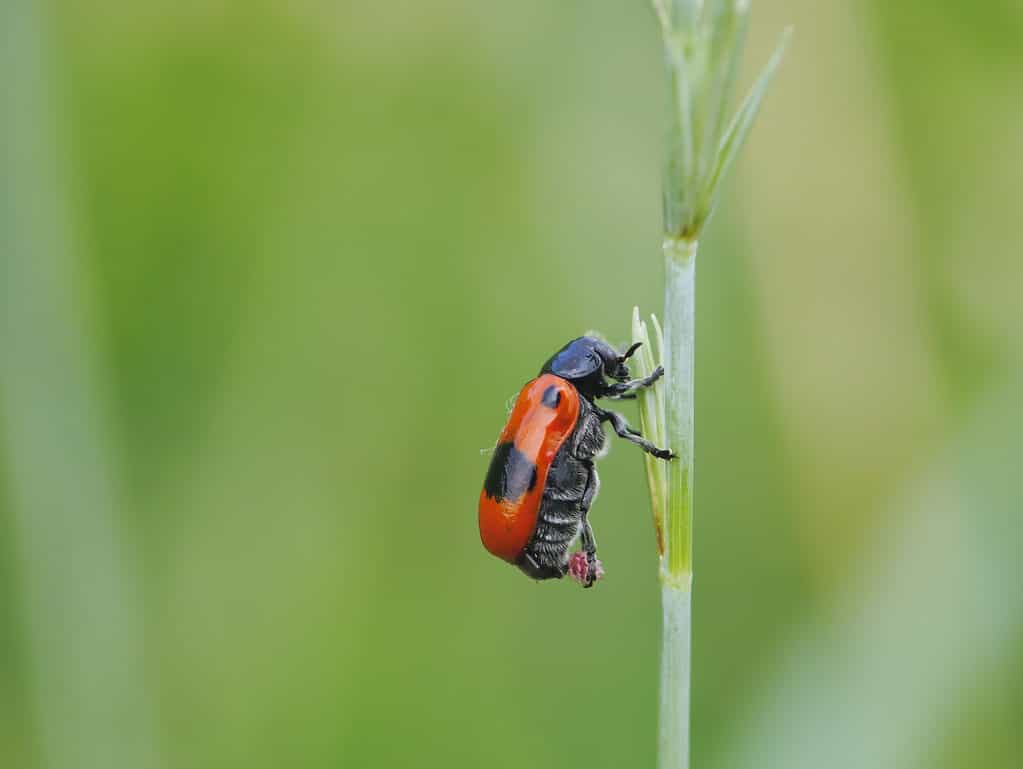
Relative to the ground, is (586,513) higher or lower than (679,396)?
lower

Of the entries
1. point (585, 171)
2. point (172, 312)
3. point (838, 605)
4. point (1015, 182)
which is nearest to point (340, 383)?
point (172, 312)

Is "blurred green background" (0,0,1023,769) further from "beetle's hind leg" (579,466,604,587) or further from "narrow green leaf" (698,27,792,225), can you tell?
"narrow green leaf" (698,27,792,225)

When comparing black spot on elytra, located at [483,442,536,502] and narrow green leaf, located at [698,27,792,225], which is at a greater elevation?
narrow green leaf, located at [698,27,792,225]

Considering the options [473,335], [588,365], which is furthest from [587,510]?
[473,335]

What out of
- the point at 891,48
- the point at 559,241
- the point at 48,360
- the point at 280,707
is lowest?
the point at 280,707

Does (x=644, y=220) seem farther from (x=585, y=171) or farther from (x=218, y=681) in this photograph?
(x=218, y=681)

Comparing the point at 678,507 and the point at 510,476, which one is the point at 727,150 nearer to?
the point at 678,507

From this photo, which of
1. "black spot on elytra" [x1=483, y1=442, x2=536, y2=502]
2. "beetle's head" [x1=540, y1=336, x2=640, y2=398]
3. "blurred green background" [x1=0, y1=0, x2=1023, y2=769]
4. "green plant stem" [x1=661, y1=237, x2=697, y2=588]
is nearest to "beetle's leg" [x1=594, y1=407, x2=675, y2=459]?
"beetle's head" [x1=540, y1=336, x2=640, y2=398]
